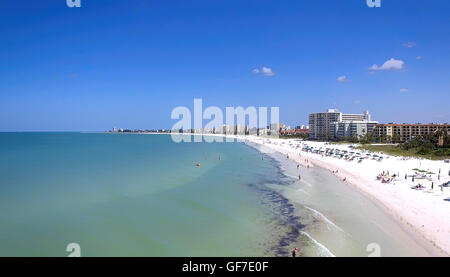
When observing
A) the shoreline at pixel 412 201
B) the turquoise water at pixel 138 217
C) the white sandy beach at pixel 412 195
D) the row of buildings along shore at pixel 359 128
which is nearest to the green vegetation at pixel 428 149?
the white sandy beach at pixel 412 195

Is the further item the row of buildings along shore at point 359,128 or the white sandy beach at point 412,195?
the row of buildings along shore at point 359,128

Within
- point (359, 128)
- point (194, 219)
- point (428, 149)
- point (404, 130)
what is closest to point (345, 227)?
point (194, 219)

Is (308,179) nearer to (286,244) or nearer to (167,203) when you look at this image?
(167,203)

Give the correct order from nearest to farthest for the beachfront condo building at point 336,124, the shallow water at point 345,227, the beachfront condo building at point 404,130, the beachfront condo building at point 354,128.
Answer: the shallow water at point 345,227 < the beachfront condo building at point 404,130 < the beachfront condo building at point 354,128 < the beachfront condo building at point 336,124

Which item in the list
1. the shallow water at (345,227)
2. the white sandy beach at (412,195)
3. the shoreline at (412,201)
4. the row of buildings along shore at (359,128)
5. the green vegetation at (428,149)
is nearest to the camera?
the shallow water at (345,227)

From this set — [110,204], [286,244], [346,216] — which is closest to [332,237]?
[286,244]

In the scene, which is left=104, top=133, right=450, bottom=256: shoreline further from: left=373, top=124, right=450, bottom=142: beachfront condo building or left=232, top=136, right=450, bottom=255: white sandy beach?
left=373, top=124, right=450, bottom=142: beachfront condo building

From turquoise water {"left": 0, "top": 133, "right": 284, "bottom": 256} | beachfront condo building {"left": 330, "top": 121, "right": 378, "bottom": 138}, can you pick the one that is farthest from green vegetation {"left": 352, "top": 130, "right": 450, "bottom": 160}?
beachfront condo building {"left": 330, "top": 121, "right": 378, "bottom": 138}

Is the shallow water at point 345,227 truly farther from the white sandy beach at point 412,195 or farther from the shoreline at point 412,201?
the white sandy beach at point 412,195

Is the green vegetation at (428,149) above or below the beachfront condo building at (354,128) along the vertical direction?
below
